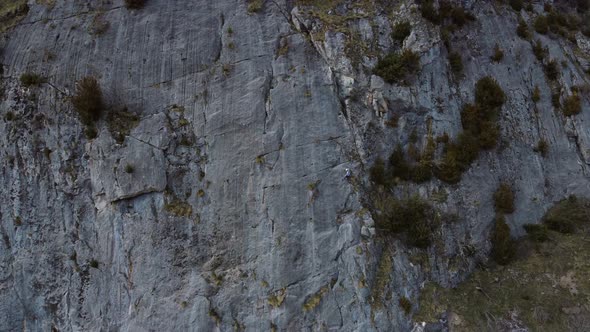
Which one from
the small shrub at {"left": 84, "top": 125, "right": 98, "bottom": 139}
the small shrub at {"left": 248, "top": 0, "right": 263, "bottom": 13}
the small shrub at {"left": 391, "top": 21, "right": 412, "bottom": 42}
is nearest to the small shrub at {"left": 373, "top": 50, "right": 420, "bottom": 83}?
the small shrub at {"left": 391, "top": 21, "right": 412, "bottom": 42}

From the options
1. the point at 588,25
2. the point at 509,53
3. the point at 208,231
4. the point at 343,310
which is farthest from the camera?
the point at 588,25

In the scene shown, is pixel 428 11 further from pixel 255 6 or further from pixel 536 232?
pixel 536 232

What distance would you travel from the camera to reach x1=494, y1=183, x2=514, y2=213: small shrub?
17.6 m

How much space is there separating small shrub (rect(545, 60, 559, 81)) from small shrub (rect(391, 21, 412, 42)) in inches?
281

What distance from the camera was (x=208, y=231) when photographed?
16.6 metres

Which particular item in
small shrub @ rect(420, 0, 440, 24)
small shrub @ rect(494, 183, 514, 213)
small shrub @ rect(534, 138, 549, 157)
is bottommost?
small shrub @ rect(494, 183, 514, 213)

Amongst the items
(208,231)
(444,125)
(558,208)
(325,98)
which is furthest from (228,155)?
(558,208)

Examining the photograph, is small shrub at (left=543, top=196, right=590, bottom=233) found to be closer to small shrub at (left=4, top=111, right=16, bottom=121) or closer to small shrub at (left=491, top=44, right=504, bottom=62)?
small shrub at (left=491, top=44, right=504, bottom=62)

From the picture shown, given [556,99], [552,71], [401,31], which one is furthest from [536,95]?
[401,31]

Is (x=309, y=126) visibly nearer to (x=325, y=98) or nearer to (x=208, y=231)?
(x=325, y=98)

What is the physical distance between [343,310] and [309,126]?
23.2 ft

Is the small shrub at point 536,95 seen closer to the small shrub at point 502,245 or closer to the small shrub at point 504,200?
the small shrub at point 504,200

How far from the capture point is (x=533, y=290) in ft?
53.1

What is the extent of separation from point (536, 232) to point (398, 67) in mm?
8561
